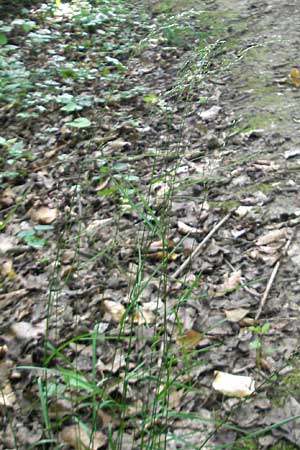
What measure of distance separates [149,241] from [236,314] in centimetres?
49

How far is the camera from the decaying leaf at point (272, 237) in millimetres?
2029

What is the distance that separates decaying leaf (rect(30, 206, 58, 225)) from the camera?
7.73 ft

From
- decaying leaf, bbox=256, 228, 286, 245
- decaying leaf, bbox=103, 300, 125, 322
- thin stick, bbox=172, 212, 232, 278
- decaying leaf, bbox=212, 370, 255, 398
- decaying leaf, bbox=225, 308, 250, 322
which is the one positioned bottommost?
decaying leaf, bbox=103, 300, 125, 322

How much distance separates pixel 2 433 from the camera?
144 cm

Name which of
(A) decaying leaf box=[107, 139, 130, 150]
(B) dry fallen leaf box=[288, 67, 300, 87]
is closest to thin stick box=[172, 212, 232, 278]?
(A) decaying leaf box=[107, 139, 130, 150]

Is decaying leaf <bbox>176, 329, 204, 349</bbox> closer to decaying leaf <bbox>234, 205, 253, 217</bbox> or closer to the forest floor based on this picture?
the forest floor

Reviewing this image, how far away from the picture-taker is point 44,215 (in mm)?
2396

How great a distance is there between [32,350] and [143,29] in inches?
131

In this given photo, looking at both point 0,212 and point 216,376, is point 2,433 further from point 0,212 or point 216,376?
point 0,212

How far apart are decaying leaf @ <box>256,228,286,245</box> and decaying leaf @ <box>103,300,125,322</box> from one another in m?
0.58

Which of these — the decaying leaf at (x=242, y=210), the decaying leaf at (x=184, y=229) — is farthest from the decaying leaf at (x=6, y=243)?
the decaying leaf at (x=242, y=210)

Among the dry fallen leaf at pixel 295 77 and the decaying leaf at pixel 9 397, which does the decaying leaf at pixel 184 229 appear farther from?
the dry fallen leaf at pixel 295 77

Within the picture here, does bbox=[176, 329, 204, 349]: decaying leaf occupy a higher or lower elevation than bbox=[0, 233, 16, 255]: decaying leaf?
higher

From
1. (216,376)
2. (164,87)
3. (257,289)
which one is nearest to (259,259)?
(257,289)
